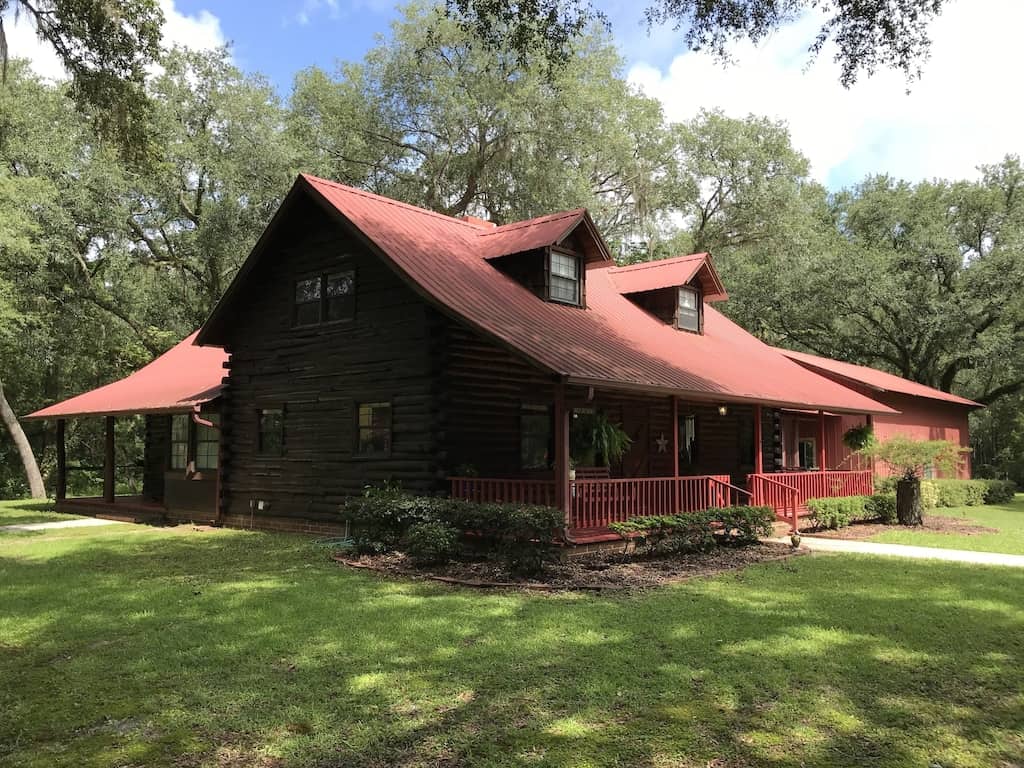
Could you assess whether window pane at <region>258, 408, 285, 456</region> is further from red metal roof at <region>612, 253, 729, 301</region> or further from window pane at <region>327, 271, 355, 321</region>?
red metal roof at <region>612, 253, 729, 301</region>

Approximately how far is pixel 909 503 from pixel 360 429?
13.1m

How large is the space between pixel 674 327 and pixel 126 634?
15.7 metres

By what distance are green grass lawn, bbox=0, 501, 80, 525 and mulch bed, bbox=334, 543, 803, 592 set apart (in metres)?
11.8

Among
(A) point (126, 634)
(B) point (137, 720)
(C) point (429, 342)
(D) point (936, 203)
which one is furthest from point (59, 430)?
(D) point (936, 203)

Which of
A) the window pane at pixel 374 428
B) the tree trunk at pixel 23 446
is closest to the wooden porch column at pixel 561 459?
the window pane at pixel 374 428

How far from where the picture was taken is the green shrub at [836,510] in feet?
56.1

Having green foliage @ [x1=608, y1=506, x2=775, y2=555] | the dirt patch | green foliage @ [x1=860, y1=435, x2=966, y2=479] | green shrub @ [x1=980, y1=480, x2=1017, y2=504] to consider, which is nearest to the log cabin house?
green foliage @ [x1=608, y1=506, x2=775, y2=555]

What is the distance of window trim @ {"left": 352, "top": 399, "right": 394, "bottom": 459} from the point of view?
14.6m

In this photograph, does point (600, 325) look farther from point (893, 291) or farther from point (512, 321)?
point (893, 291)

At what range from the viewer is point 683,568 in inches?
454

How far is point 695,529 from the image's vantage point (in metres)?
13.0

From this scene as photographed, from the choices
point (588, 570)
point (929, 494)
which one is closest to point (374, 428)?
point (588, 570)

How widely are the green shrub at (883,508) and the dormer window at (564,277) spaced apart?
905 cm

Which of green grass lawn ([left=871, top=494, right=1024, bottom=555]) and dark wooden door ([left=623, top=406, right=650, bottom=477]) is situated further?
dark wooden door ([left=623, top=406, right=650, bottom=477])
